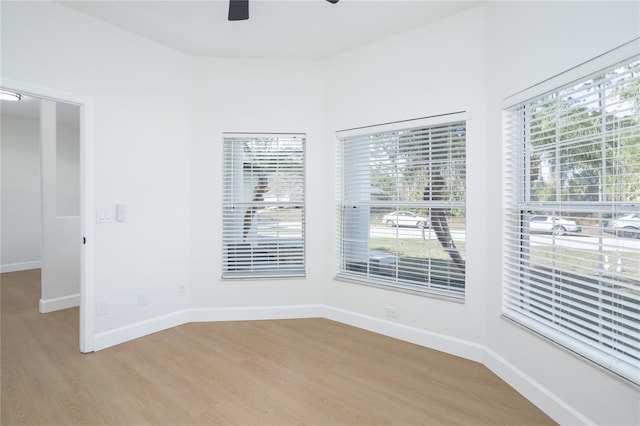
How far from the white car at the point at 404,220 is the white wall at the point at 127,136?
7.25 ft

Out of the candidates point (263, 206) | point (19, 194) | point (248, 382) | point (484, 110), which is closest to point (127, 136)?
point (263, 206)

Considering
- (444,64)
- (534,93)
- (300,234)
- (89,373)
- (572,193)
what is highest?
(444,64)

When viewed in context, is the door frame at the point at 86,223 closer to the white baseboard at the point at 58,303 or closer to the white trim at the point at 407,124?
the white baseboard at the point at 58,303

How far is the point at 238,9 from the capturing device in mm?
2494

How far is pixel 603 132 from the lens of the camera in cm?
172

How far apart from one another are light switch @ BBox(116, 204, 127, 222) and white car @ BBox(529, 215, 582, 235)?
3467mm

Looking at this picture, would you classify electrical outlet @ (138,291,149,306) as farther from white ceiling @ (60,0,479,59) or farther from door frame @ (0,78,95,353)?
white ceiling @ (60,0,479,59)

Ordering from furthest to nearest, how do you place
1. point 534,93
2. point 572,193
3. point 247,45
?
point 247,45 < point 534,93 < point 572,193

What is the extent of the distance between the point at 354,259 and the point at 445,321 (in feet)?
3.65

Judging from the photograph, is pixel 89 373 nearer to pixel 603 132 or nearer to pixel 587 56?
pixel 603 132

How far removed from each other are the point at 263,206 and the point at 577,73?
2.92m

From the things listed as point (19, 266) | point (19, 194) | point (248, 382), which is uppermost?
point (19, 194)

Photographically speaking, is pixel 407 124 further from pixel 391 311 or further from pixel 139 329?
pixel 139 329

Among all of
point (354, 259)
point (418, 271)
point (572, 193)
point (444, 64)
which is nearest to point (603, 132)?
point (572, 193)
